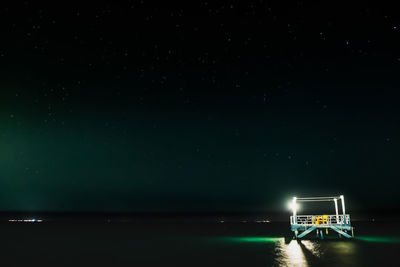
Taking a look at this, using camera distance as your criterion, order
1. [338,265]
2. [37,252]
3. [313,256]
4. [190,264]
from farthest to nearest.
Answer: [37,252] → [313,256] → [190,264] → [338,265]

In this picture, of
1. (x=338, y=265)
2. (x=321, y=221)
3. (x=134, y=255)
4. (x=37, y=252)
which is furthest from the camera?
(x=321, y=221)

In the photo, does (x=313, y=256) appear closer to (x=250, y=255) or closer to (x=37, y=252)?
(x=250, y=255)

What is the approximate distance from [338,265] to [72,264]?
47.2 ft

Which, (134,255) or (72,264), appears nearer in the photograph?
(72,264)

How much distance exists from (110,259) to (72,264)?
2387mm

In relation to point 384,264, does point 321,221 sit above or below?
above

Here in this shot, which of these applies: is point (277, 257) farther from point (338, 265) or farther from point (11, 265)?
point (11, 265)

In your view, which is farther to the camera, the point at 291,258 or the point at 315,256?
the point at 315,256

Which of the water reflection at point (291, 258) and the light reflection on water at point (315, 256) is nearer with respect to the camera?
the water reflection at point (291, 258)

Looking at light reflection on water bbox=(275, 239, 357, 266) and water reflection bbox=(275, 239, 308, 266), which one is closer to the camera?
water reflection bbox=(275, 239, 308, 266)

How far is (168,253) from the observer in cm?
2333

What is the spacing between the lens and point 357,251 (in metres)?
23.1

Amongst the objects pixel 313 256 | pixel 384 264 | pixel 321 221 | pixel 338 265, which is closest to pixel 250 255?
pixel 313 256

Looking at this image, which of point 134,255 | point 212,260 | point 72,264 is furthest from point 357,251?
point 72,264
